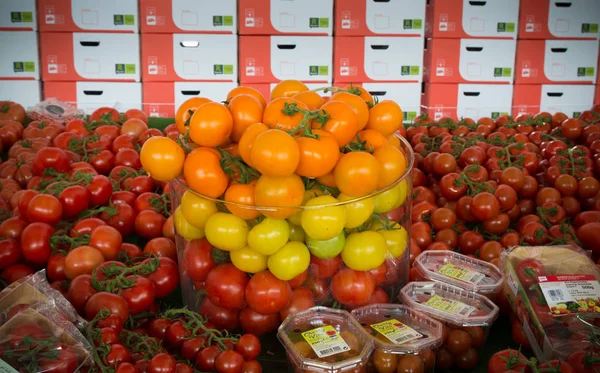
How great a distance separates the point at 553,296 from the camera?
1.20 m

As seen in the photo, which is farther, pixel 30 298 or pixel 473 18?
pixel 473 18

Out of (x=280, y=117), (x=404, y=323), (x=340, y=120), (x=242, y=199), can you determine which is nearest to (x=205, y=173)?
(x=242, y=199)

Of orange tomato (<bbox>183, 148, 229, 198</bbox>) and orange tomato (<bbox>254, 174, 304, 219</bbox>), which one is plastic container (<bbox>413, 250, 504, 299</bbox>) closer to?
orange tomato (<bbox>254, 174, 304, 219</bbox>)

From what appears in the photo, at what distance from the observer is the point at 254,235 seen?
42.3 inches

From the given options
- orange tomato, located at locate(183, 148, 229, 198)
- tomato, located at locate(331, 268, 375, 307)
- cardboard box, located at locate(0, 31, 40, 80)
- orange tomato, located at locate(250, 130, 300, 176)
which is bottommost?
tomato, located at locate(331, 268, 375, 307)

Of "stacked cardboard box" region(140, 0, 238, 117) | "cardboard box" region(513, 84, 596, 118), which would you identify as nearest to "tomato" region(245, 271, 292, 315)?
"stacked cardboard box" region(140, 0, 238, 117)

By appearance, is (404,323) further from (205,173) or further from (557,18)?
(557,18)

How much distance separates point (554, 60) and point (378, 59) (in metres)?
1.54

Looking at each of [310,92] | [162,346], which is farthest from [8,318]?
[310,92]

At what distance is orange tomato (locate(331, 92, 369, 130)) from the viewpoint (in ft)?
4.04

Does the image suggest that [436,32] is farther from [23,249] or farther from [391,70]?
[23,249]

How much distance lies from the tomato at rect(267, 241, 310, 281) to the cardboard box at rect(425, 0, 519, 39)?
3.84 metres

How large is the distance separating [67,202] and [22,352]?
0.73 metres

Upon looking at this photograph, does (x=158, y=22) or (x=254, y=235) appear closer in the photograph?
(x=254, y=235)
